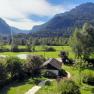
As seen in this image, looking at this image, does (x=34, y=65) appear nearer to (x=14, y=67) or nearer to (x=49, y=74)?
(x=49, y=74)

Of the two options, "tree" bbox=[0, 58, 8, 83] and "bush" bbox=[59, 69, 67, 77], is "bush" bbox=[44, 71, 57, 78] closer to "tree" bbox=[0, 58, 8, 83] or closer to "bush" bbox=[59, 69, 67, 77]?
"bush" bbox=[59, 69, 67, 77]

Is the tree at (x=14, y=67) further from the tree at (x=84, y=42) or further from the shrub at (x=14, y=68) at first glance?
the tree at (x=84, y=42)

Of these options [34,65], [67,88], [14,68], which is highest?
[34,65]

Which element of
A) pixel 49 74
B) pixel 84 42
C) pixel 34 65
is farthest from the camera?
pixel 84 42

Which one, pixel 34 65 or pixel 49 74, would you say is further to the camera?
pixel 49 74

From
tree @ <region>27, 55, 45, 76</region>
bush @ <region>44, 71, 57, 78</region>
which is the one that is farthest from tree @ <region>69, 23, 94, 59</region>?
tree @ <region>27, 55, 45, 76</region>

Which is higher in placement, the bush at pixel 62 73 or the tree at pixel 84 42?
the tree at pixel 84 42

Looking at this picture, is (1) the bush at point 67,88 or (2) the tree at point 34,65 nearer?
(1) the bush at point 67,88

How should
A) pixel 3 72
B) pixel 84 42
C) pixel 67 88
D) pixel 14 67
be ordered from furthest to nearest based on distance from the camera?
1. pixel 84 42
2. pixel 14 67
3. pixel 3 72
4. pixel 67 88

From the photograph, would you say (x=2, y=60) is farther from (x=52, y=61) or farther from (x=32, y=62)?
(x=52, y=61)

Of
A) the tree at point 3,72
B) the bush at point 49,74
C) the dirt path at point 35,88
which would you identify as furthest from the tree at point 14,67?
the bush at point 49,74

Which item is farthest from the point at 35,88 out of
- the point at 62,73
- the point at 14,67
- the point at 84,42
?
the point at 84,42

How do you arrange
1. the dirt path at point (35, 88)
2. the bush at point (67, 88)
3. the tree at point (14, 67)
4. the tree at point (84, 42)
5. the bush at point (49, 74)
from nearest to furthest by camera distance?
the bush at point (67, 88), the dirt path at point (35, 88), the tree at point (14, 67), the bush at point (49, 74), the tree at point (84, 42)
